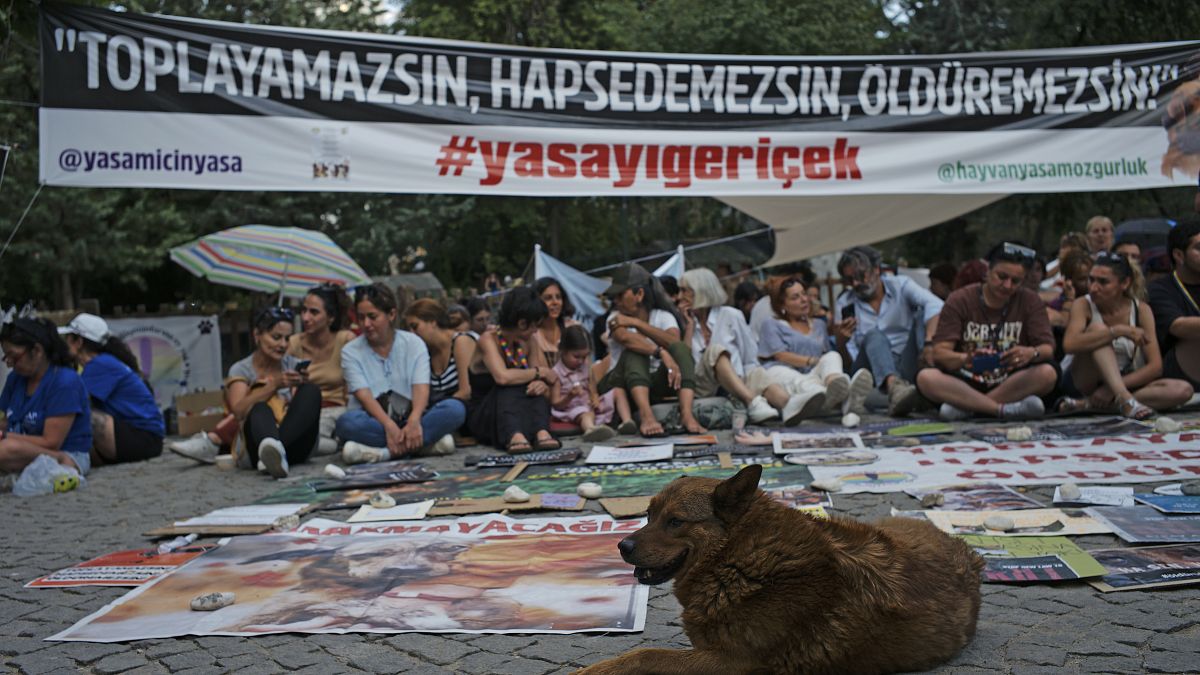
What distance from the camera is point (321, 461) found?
8203 mm

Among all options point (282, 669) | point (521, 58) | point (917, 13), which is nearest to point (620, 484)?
point (282, 669)

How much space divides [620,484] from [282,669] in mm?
3098

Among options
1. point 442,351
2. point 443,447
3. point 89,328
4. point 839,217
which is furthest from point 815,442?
point 839,217

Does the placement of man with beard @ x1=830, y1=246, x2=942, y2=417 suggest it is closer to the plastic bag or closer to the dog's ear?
the plastic bag

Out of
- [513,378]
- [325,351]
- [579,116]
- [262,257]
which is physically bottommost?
[513,378]

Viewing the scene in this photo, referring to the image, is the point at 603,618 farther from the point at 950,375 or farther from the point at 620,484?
the point at 950,375

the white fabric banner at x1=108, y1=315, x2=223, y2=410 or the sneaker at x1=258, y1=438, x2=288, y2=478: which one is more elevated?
the white fabric banner at x1=108, y1=315, x2=223, y2=410

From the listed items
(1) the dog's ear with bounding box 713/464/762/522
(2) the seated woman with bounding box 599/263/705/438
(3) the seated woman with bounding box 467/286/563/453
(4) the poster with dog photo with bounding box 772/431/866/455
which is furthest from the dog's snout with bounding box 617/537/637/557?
(2) the seated woman with bounding box 599/263/705/438

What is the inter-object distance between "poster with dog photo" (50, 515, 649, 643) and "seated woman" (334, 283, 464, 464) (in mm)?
2974

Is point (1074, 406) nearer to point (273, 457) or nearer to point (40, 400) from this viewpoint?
point (273, 457)

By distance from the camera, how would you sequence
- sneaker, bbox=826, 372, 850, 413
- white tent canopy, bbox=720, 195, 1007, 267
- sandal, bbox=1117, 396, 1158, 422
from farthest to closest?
1. white tent canopy, bbox=720, 195, 1007, 267
2. sneaker, bbox=826, 372, 850, 413
3. sandal, bbox=1117, 396, 1158, 422

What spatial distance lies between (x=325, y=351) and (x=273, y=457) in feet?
5.49

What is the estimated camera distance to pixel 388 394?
8.34m

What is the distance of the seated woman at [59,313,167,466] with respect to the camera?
8.60 m
